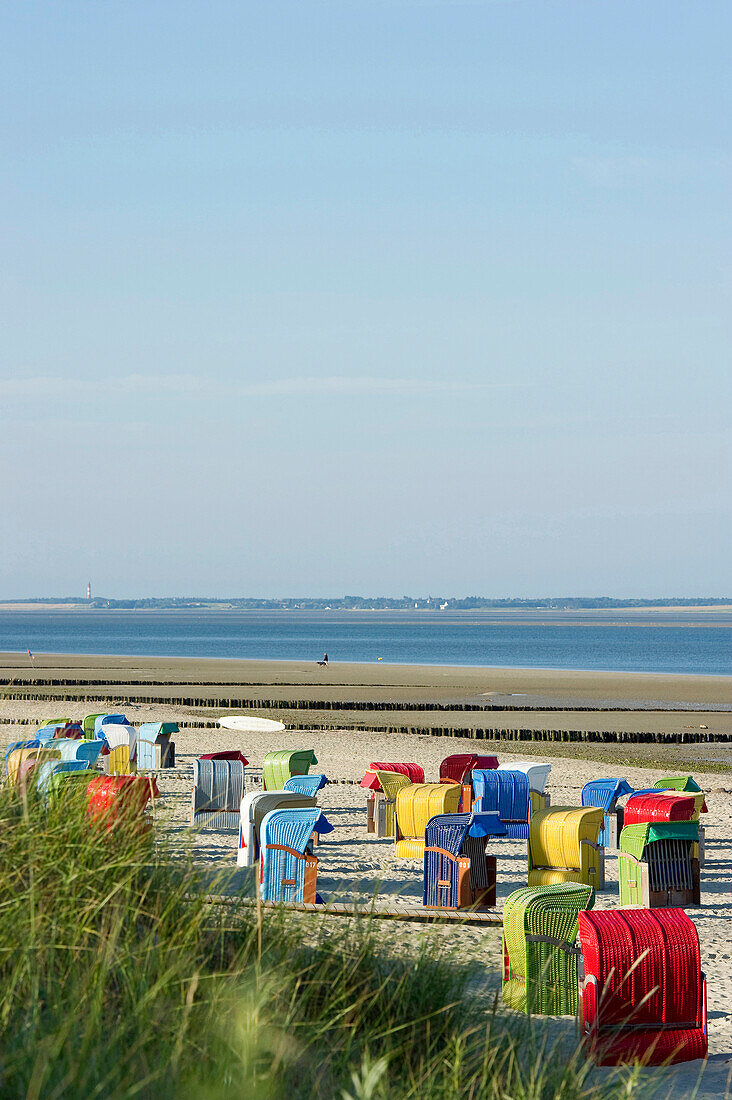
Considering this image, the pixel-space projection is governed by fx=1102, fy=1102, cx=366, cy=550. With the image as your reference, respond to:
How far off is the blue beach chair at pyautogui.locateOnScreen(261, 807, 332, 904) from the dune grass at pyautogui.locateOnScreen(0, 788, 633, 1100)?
4.14 meters

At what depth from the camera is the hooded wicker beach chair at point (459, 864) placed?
11.4 meters

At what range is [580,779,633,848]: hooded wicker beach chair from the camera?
15.4m

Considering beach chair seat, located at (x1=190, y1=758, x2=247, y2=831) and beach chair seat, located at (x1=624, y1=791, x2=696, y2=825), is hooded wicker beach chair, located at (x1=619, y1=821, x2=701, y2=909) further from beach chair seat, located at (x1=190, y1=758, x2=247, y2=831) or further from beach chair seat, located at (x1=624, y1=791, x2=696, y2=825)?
beach chair seat, located at (x1=190, y1=758, x2=247, y2=831)

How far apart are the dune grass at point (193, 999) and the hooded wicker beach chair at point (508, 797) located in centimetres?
838

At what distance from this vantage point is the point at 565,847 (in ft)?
41.0

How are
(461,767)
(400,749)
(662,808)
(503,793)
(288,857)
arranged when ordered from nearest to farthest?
(288,857)
(662,808)
(503,793)
(461,767)
(400,749)

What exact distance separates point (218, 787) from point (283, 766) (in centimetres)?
205

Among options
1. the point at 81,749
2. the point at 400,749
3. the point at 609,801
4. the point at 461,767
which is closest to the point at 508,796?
the point at 609,801

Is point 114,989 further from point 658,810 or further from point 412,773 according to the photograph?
point 412,773

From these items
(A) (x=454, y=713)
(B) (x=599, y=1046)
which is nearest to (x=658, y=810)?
(B) (x=599, y=1046)

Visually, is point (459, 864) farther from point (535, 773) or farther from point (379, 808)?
point (535, 773)

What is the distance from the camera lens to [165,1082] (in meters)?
4.04

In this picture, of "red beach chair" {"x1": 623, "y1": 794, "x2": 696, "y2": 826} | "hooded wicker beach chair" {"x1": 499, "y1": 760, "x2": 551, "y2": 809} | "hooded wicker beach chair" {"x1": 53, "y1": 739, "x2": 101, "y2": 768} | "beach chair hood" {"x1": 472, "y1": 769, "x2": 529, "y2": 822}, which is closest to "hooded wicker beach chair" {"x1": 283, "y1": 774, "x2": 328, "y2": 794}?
"beach chair hood" {"x1": 472, "y1": 769, "x2": 529, "y2": 822}

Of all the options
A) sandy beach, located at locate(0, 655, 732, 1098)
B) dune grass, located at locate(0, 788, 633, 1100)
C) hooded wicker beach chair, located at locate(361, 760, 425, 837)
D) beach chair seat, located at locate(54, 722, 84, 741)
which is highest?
dune grass, located at locate(0, 788, 633, 1100)
